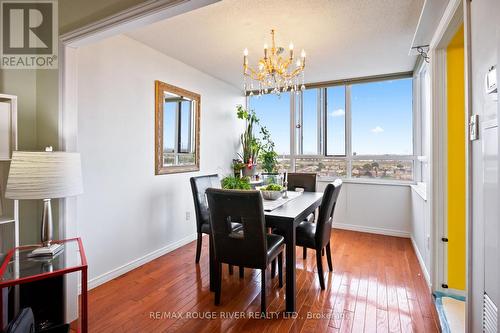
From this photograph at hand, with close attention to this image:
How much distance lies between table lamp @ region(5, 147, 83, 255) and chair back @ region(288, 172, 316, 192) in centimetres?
262

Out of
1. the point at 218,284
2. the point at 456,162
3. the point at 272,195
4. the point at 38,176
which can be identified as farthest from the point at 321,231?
the point at 38,176

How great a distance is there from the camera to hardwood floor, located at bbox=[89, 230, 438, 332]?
186 cm

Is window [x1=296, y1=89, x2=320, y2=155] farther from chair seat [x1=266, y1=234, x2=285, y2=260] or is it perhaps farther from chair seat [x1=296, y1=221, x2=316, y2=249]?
chair seat [x1=266, y1=234, x2=285, y2=260]

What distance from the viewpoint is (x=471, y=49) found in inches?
50.6

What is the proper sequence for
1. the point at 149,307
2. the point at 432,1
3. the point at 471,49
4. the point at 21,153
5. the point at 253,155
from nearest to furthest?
the point at 471,49
the point at 21,153
the point at 432,1
the point at 149,307
the point at 253,155

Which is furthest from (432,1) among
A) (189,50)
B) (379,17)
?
(189,50)

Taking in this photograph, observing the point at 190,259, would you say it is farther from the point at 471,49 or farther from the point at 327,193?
the point at 471,49

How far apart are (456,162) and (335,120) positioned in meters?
2.46

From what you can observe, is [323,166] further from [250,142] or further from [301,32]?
[301,32]

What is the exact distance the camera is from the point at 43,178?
4.86 ft

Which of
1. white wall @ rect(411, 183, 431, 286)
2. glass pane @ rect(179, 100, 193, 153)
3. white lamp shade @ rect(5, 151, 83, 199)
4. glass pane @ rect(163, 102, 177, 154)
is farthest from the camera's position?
glass pane @ rect(179, 100, 193, 153)

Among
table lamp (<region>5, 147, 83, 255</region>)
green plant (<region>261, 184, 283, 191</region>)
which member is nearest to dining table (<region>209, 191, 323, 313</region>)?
green plant (<region>261, 184, 283, 191</region>)

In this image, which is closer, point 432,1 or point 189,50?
point 432,1

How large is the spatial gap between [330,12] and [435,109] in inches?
48.6
